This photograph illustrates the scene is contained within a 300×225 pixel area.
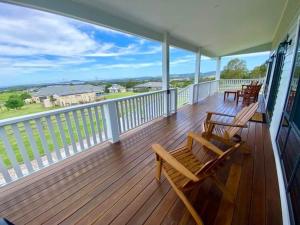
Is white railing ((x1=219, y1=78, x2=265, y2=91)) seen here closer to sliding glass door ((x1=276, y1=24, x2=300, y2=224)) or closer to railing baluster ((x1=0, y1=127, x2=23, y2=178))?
sliding glass door ((x1=276, y1=24, x2=300, y2=224))

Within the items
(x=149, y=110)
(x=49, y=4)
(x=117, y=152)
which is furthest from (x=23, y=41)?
(x=149, y=110)

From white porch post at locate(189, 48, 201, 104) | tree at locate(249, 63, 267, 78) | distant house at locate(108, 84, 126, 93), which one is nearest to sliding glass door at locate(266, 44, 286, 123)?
white porch post at locate(189, 48, 201, 104)

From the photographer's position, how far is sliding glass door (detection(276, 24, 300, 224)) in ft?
4.60

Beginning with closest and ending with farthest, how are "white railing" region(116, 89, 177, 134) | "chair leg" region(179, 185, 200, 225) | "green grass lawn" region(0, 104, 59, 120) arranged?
1. "chair leg" region(179, 185, 200, 225)
2. "green grass lawn" region(0, 104, 59, 120)
3. "white railing" region(116, 89, 177, 134)

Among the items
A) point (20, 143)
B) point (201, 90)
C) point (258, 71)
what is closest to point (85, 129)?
point (20, 143)

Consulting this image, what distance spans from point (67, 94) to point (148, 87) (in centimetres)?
219

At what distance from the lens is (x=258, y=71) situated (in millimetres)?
9047

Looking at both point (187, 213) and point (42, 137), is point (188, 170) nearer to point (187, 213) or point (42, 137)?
point (187, 213)

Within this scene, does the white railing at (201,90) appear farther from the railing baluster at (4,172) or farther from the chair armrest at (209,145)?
the railing baluster at (4,172)

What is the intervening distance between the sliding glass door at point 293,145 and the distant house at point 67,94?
2.51 meters

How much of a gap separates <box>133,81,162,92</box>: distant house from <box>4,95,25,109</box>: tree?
196 centimetres

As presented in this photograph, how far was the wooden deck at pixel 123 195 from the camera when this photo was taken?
1.41m

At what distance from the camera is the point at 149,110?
12.9 feet

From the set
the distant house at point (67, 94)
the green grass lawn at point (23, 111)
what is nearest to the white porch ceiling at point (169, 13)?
the distant house at point (67, 94)
